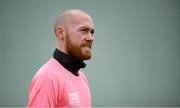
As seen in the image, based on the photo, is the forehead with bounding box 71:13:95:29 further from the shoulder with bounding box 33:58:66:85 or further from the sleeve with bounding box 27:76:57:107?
the sleeve with bounding box 27:76:57:107

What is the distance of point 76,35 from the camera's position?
A: 5.27 feet

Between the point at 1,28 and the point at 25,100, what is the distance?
2.64 ft

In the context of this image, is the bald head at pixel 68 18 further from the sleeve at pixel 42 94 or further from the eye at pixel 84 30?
the sleeve at pixel 42 94

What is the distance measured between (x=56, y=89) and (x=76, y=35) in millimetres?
266

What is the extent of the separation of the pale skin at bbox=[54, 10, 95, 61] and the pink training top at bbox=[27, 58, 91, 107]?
78 mm

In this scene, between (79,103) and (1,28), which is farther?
(1,28)

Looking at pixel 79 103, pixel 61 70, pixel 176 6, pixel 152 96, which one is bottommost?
pixel 152 96

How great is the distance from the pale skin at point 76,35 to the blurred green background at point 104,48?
262cm

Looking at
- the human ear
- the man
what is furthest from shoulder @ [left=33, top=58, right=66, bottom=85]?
the human ear

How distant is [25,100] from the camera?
4.21 meters

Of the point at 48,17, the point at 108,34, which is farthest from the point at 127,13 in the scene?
the point at 48,17

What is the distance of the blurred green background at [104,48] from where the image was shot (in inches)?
168

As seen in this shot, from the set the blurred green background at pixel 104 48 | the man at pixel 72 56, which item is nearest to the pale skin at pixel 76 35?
the man at pixel 72 56

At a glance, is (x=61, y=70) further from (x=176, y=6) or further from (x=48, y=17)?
(x=176, y=6)
